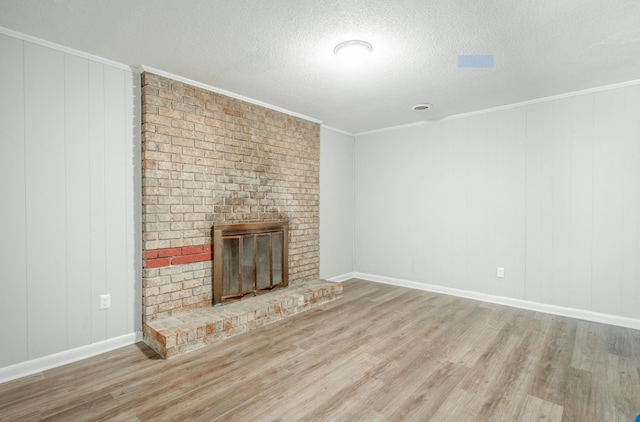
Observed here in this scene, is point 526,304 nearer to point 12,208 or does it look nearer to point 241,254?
point 241,254

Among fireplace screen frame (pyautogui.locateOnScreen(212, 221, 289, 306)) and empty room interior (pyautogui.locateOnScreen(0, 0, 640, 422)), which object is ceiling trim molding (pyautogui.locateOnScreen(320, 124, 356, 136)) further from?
fireplace screen frame (pyautogui.locateOnScreen(212, 221, 289, 306))

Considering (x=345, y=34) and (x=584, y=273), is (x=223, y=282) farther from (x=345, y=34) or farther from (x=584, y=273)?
(x=584, y=273)

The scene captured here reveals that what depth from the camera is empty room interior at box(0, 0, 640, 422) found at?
1925 mm

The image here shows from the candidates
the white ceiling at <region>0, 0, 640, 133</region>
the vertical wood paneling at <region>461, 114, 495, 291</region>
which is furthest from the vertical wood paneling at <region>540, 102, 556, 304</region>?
the vertical wood paneling at <region>461, 114, 495, 291</region>

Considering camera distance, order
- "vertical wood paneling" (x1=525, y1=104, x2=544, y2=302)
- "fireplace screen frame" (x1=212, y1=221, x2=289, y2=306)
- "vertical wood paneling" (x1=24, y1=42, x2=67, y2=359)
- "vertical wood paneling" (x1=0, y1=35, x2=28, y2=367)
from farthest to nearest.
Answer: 1. "vertical wood paneling" (x1=525, y1=104, x2=544, y2=302)
2. "fireplace screen frame" (x1=212, y1=221, x2=289, y2=306)
3. "vertical wood paneling" (x1=24, y1=42, x2=67, y2=359)
4. "vertical wood paneling" (x1=0, y1=35, x2=28, y2=367)

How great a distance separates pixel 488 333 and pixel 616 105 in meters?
2.60

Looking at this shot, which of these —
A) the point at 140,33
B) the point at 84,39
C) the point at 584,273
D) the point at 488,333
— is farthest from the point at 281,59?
the point at 584,273

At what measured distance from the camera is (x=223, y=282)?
315 centimetres

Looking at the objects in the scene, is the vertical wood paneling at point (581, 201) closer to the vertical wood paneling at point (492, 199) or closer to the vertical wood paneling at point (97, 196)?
the vertical wood paneling at point (492, 199)

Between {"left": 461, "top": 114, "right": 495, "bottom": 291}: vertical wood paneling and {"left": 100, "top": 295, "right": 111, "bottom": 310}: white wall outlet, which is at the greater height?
{"left": 461, "top": 114, "right": 495, "bottom": 291}: vertical wood paneling

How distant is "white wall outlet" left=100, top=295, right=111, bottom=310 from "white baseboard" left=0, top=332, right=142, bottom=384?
0.28 meters

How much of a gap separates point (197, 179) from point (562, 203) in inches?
152

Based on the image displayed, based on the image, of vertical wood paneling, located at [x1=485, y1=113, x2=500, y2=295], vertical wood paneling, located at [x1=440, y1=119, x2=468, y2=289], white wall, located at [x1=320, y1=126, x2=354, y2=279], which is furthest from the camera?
white wall, located at [x1=320, y1=126, x2=354, y2=279]

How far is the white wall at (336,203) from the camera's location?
461 cm
